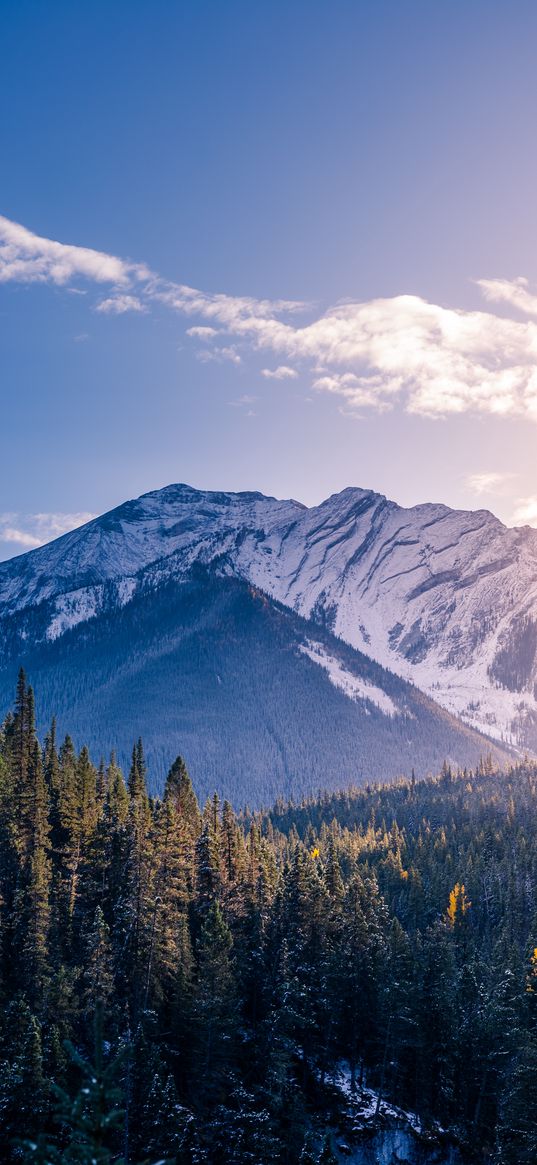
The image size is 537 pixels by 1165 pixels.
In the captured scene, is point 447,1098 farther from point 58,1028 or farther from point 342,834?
point 342,834

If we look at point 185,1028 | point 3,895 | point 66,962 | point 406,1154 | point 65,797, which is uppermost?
point 65,797

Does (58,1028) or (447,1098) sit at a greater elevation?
(58,1028)

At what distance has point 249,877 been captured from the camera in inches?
3241

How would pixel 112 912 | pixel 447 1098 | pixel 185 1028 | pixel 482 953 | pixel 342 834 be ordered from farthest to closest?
1. pixel 342 834
2. pixel 482 953
3. pixel 447 1098
4. pixel 112 912
5. pixel 185 1028

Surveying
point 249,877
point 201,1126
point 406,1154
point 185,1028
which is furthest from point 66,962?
point 406,1154

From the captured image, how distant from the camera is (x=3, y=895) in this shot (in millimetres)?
65812

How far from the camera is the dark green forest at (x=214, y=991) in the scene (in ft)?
188

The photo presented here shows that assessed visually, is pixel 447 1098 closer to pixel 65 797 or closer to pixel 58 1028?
pixel 58 1028

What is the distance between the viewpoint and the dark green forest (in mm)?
57438

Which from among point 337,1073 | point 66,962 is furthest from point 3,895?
point 337,1073

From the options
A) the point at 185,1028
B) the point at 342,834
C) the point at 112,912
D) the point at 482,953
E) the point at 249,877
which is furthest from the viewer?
the point at 342,834

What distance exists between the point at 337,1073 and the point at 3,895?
32.7m

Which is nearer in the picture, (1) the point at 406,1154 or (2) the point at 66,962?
(2) the point at 66,962

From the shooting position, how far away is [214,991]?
6400cm
